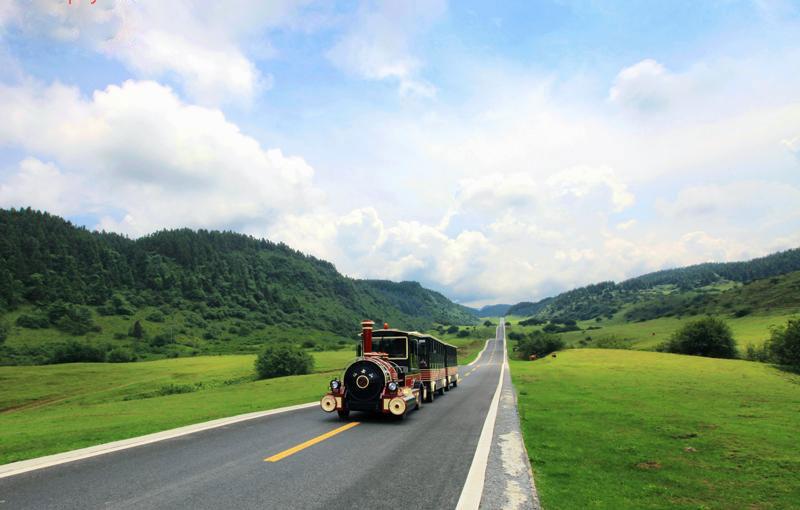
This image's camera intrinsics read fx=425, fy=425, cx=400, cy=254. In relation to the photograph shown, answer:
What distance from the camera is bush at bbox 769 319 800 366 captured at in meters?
52.8

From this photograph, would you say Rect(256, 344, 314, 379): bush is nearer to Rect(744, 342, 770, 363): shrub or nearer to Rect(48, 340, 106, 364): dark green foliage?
Rect(48, 340, 106, 364): dark green foliage

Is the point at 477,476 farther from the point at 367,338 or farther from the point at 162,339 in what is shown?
the point at 162,339

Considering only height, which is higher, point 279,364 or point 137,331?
point 137,331

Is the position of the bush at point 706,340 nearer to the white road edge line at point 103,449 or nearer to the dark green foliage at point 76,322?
the white road edge line at point 103,449

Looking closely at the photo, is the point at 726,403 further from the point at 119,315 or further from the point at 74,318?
the point at 119,315

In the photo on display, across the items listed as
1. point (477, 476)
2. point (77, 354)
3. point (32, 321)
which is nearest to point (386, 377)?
point (477, 476)

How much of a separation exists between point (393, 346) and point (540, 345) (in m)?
89.0

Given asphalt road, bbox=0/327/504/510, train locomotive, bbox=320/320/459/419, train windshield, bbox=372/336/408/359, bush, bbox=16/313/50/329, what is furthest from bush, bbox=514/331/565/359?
bush, bbox=16/313/50/329

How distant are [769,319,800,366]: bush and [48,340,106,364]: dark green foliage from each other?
122751mm

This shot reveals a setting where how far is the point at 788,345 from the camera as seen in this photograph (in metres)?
53.7

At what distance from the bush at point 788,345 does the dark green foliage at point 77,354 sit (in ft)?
403

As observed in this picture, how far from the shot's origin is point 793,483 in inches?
379

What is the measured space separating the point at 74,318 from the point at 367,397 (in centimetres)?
14766

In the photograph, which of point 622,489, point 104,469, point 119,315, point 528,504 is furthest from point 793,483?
point 119,315
